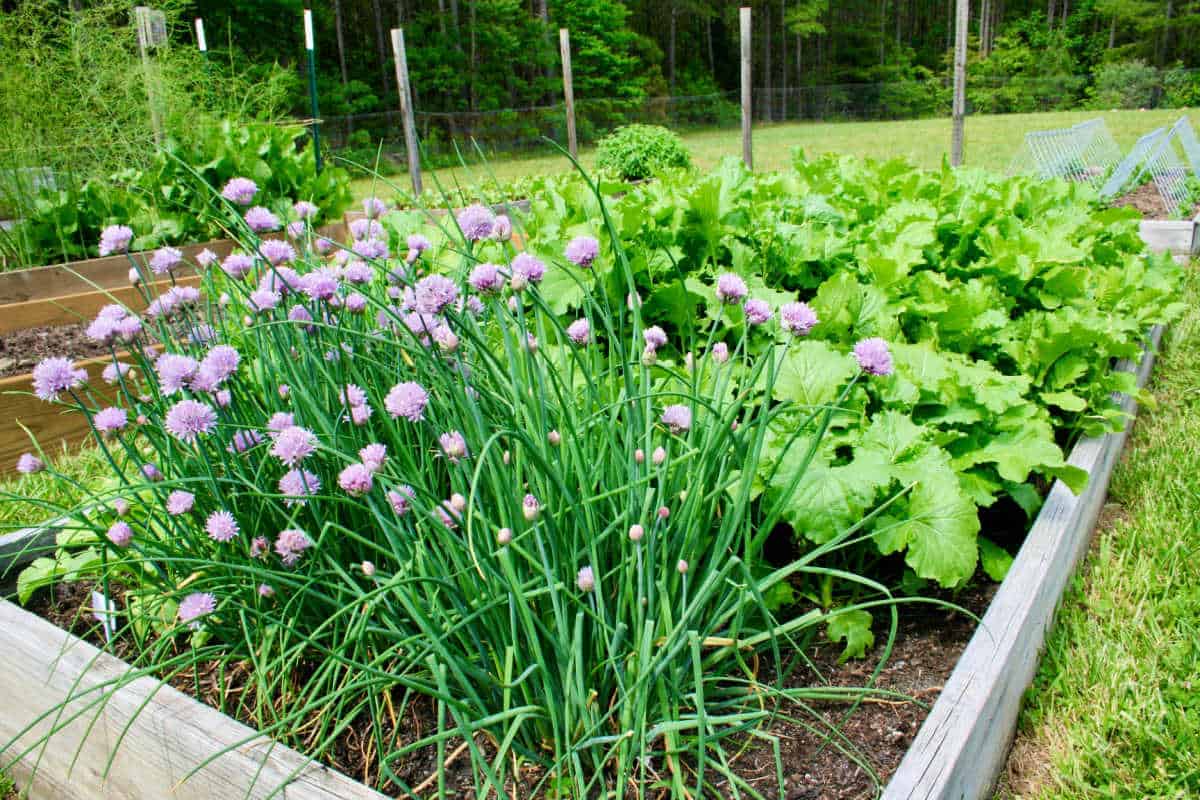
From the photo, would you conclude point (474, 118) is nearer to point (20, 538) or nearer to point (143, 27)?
point (143, 27)

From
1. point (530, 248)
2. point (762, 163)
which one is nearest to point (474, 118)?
point (762, 163)

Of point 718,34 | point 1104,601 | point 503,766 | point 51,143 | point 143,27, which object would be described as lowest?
point 1104,601

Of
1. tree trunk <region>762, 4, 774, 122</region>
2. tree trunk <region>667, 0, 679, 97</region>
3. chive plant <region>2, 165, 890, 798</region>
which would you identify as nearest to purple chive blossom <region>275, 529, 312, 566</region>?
chive plant <region>2, 165, 890, 798</region>

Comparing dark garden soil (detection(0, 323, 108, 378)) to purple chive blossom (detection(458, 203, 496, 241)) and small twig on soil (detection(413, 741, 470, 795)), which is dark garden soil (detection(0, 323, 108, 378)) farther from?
small twig on soil (detection(413, 741, 470, 795))

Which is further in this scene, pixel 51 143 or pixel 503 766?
pixel 51 143

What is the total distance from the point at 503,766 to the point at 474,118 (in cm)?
1270

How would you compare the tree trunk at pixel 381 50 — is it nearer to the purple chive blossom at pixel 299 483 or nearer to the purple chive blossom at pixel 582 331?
the purple chive blossom at pixel 582 331

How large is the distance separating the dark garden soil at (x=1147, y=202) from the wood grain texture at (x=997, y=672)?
546 cm

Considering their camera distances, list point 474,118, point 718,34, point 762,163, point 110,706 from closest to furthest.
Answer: point 110,706 < point 474,118 < point 762,163 < point 718,34

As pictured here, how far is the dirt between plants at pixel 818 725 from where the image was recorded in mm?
1139

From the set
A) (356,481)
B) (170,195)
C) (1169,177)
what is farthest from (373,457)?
A: (1169,177)

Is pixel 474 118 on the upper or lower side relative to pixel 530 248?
upper

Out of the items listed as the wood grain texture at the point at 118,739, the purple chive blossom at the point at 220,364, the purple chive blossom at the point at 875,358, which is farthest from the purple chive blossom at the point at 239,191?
the purple chive blossom at the point at 875,358

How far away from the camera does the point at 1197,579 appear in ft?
6.22
